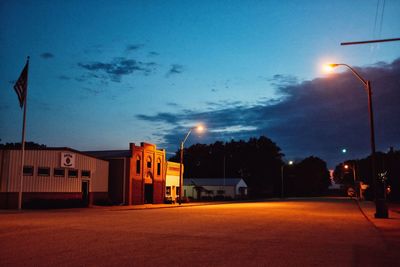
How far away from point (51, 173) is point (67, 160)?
2074mm

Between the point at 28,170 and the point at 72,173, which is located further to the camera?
the point at 72,173

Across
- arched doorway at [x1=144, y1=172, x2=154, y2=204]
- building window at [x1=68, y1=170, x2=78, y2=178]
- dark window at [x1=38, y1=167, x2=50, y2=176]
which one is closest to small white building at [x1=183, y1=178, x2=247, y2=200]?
arched doorway at [x1=144, y1=172, x2=154, y2=204]

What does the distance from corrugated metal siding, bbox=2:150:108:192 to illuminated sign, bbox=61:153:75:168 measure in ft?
1.17

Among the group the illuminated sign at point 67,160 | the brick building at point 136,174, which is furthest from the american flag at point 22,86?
the brick building at point 136,174

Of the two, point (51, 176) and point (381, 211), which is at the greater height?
point (51, 176)

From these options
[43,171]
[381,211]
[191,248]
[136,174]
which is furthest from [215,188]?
[191,248]

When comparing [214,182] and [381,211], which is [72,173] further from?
[214,182]

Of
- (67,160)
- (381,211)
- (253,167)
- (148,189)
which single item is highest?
(253,167)

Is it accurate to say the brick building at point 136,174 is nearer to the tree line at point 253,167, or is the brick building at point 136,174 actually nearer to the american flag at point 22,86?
the american flag at point 22,86

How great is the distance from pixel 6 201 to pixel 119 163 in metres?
15.3

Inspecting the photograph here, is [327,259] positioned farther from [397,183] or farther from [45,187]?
[397,183]

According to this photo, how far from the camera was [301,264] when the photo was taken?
1003cm

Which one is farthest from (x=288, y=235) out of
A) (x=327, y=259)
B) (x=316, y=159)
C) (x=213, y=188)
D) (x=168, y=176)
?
(x=316, y=159)

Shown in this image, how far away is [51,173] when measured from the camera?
38156 millimetres
